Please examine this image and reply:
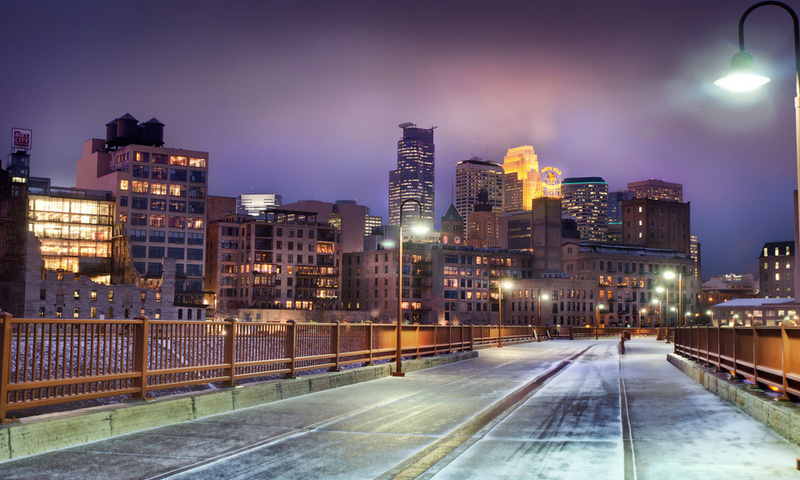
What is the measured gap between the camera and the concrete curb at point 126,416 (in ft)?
34.9

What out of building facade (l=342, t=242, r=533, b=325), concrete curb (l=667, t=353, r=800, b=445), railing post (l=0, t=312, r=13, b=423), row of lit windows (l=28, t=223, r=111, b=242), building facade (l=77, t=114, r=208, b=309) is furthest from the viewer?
building facade (l=342, t=242, r=533, b=325)

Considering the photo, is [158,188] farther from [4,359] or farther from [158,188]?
[4,359]

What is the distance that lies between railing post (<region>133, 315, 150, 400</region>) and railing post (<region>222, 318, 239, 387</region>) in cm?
325

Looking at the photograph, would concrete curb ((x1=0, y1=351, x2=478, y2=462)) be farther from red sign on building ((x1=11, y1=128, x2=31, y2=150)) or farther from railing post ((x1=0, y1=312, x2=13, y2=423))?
red sign on building ((x1=11, y1=128, x2=31, y2=150))

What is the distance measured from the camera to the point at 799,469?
9594 mm

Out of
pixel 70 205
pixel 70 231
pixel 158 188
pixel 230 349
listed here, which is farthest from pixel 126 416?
pixel 70 205

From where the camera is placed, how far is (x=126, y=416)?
1277 centimetres

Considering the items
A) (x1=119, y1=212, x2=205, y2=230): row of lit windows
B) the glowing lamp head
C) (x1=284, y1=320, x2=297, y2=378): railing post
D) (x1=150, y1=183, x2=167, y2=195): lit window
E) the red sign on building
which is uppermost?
the red sign on building

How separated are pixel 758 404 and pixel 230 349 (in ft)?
36.6

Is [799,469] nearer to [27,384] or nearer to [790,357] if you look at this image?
[790,357]

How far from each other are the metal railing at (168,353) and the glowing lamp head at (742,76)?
35.1ft

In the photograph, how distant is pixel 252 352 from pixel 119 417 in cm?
591

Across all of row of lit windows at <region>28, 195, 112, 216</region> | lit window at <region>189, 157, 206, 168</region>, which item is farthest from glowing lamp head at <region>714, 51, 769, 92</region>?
lit window at <region>189, 157, 206, 168</region>

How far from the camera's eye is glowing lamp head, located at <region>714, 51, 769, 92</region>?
39.3 ft
